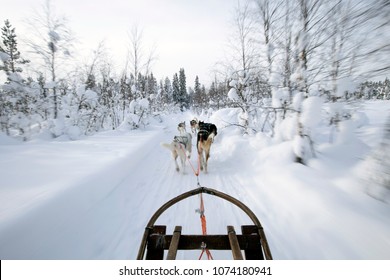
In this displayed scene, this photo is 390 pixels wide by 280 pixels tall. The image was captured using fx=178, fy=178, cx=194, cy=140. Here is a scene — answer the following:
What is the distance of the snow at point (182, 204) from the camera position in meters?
2.19

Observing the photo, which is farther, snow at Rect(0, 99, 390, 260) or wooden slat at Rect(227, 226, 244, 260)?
snow at Rect(0, 99, 390, 260)

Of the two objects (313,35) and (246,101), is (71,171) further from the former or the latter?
(246,101)

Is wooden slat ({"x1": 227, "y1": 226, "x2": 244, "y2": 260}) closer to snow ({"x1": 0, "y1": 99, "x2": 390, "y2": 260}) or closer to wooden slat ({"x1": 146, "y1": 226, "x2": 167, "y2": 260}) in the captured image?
wooden slat ({"x1": 146, "y1": 226, "x2": 167, "y2": 260})

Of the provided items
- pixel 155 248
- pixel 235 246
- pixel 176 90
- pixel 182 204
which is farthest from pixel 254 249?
pixel 176 90

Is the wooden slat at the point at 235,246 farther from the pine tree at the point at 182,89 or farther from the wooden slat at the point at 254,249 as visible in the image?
the pine tree at the point at 182,89

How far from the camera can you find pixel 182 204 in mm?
3480

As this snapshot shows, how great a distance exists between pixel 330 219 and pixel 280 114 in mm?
4594

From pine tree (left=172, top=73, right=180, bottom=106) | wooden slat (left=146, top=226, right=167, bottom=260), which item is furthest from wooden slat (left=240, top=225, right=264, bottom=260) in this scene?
pine tree (left=172, top=73, right=180, bottom=106)

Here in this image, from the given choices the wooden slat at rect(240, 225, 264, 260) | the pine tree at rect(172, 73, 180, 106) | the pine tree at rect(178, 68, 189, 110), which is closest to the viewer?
the wooden slat at rect(240, 225, 264, 260)

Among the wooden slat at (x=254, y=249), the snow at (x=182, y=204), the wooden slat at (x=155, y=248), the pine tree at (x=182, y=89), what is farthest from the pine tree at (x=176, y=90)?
the wooden slat at (x=254, y=249)

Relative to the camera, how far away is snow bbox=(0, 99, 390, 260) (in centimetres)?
219

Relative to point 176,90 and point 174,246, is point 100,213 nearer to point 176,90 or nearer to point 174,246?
point 174,246

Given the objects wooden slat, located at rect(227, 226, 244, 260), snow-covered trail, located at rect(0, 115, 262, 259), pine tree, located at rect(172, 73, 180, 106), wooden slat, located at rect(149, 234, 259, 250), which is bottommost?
snow-covered trail, located at rect(0, 115, 262, 259)

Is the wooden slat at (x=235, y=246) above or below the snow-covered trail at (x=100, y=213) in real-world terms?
above
